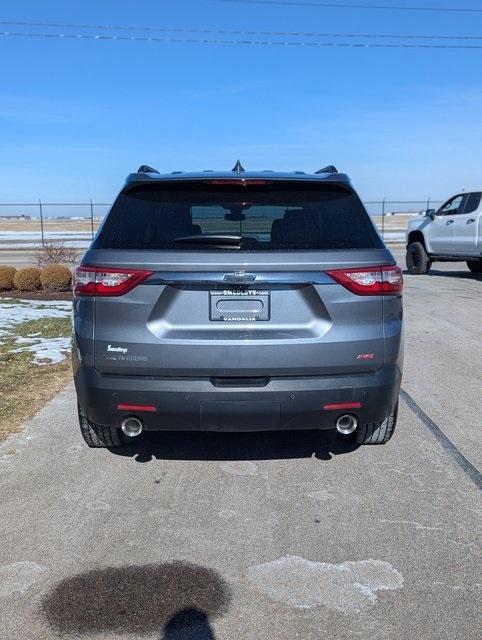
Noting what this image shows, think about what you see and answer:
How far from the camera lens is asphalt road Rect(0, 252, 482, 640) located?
110 inches

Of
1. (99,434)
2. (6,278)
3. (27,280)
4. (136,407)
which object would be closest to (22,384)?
(99,434)

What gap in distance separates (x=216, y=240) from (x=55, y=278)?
34.6 ft

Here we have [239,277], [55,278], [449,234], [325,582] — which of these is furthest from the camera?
[449,234]

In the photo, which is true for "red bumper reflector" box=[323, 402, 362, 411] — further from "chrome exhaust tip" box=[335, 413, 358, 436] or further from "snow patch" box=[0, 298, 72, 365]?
"snow patch" box=[0, 298, 72, 365]

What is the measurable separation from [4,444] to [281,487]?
7.02ft

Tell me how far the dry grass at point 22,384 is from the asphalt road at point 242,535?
0.70 feet

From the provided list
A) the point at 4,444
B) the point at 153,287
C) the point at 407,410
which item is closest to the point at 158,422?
the point at 153,287

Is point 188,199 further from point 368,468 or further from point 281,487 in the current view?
point 368,468

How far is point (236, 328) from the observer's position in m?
3.50

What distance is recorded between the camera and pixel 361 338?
3555 mm

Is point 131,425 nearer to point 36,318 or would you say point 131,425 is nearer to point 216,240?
point 216,240

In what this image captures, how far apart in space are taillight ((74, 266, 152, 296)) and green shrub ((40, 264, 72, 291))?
10211 mm

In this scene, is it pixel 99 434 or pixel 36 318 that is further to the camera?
pixel 36 318

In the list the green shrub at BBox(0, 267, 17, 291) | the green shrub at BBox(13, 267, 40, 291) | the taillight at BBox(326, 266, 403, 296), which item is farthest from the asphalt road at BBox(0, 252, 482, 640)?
the green shrub at BBox(0, 267, 17, 291)
